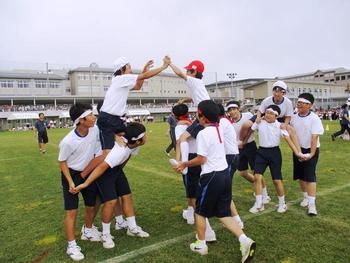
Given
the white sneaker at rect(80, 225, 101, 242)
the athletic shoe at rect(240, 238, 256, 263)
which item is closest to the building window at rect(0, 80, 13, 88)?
the white sneaker at rect(80, 225, 101, 242)

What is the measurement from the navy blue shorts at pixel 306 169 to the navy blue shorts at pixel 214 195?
7.74 feet

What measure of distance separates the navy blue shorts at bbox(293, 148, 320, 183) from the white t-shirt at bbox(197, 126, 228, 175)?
244cm

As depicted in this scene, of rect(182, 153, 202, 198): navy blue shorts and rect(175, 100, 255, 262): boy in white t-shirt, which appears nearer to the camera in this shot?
rect(175, 100, 255, 262): boy in white t-shirt

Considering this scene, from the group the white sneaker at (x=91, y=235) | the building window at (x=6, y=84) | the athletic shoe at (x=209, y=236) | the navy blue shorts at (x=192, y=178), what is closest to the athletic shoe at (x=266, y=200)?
the navy blue shorts at (x=192, y=178)

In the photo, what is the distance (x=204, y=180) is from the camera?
4156 mm

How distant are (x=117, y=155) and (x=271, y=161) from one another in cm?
286

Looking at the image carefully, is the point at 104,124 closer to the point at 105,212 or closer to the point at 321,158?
the point at 105,212

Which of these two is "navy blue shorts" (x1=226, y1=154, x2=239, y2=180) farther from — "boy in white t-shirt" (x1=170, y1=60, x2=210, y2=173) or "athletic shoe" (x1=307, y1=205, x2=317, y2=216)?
"athletic shoe" (x1=307, y1=205, x2=317, y2=216)

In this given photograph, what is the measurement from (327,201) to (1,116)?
6713 cm

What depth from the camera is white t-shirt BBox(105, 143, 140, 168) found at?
179 inches

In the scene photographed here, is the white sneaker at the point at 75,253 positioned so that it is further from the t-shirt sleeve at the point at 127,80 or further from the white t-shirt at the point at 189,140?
the t-shirt sleeve at the point at 127,80

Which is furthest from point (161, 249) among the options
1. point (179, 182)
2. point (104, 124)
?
point (179, 182)

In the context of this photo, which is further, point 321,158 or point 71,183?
point 321,158

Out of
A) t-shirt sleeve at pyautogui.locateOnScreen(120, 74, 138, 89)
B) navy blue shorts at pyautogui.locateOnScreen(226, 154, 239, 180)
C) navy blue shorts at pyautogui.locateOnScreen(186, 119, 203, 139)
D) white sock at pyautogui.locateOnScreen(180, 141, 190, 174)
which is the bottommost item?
navy blue shorts at pyautogui.locateOnScreen(226, 154, 239, 180)
